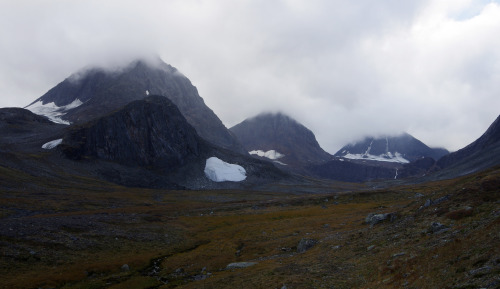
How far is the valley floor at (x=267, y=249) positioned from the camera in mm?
22359

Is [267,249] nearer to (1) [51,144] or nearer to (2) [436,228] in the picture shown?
(2) [436,228]

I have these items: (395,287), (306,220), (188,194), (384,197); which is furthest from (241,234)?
(188,194)

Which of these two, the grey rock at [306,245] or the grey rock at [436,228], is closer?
the grey rock at [436,228]

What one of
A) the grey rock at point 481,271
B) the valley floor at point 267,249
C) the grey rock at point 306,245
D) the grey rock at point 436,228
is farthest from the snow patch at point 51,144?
the grey rock at point 481,271

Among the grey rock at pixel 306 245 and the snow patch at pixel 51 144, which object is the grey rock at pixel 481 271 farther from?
the snow patch at pixel 51 144

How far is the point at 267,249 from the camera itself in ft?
171

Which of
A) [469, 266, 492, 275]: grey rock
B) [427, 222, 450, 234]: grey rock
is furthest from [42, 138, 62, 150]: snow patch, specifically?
[469, 266, 492, 275]: grey rock

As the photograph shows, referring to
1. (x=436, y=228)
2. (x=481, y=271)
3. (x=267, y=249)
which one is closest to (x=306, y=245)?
(x=267, y=249)

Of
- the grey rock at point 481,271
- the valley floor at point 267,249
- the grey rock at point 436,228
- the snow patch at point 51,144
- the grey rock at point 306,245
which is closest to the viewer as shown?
the grey rock at point 481,271

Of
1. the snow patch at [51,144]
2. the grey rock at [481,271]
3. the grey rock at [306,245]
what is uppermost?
the snow patch at [51,144]

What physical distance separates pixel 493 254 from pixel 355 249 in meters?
18.0

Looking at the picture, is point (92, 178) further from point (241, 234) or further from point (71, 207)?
point (241, 234)

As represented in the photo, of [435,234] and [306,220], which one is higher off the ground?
[435,234]

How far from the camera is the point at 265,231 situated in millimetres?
67750
